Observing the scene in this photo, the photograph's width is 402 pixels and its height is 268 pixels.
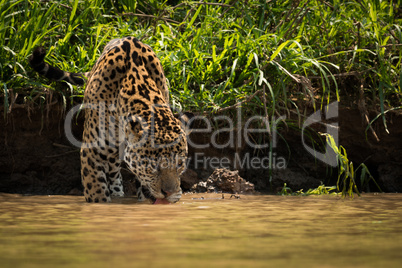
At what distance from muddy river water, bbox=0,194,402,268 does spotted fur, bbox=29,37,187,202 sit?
0.25m

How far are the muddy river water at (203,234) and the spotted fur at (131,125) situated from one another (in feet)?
0.83

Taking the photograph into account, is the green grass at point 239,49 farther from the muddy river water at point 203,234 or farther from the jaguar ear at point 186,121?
the muddy river water at point 203,234

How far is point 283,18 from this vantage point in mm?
6652

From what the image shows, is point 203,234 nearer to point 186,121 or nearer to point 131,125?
point 131,125

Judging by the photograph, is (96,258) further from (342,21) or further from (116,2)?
(116,2)

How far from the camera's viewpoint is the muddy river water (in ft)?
7.69

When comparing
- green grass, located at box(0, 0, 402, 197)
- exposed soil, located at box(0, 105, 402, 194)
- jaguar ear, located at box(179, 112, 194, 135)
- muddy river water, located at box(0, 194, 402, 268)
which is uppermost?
green grass, located at box(0, 0, 402, 197)

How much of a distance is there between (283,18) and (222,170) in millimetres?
2070

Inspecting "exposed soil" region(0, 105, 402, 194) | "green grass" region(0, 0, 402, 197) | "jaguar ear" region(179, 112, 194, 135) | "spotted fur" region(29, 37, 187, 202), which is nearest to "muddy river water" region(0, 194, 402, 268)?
"spotted fur" region(29, 37, 187, 202)

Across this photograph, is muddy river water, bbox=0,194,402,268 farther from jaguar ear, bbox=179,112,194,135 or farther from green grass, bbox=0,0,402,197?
green grass, bbox=0,0,402,197

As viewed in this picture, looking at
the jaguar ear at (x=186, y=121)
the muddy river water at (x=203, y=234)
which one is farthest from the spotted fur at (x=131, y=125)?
the muddy river water at (x=203, y=234)

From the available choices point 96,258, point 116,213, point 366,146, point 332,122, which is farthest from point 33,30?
point 96,258

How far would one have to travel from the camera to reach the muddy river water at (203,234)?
7.69 ft

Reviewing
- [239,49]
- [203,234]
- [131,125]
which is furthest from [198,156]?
[203,234]
